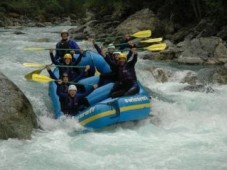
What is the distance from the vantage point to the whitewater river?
5871mm

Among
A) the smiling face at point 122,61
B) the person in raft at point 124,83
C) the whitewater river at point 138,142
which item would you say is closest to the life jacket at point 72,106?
the whitewater river at point 138,142

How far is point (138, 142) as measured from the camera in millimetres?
6848

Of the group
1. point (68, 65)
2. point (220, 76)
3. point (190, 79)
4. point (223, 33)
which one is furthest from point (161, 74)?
point (223, 33)

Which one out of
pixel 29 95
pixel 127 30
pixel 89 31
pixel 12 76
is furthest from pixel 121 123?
pixel 89 31

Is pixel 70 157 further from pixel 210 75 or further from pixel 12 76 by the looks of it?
pixel 210 75

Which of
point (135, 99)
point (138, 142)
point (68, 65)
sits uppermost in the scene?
point (68, 65)

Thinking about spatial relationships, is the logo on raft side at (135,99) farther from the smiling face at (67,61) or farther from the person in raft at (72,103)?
the smiling face at (67,61)

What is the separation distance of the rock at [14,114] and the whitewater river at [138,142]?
0.46 feet

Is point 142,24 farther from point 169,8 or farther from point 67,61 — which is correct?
point 67,61

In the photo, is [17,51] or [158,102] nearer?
[158,102]

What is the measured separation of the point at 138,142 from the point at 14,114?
83.4 inches

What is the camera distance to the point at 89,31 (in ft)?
80.1

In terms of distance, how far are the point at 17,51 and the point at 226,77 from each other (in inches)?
337

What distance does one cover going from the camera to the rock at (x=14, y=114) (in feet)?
21.6
